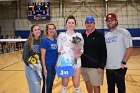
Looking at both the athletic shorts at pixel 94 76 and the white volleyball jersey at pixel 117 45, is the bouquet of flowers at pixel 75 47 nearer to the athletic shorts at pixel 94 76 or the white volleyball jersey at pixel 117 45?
the athletic shorts at pixel 94 76

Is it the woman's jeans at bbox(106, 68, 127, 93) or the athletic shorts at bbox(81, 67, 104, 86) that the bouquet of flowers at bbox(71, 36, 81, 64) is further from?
the woman's jeans at bbox(106, 68, 127, 93)

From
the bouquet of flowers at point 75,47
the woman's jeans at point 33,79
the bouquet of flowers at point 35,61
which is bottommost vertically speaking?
the woman's jeans at point 33,79

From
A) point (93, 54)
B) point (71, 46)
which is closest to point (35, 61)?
point (71, 46)

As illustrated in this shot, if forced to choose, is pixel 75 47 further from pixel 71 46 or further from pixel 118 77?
pixel 118 77

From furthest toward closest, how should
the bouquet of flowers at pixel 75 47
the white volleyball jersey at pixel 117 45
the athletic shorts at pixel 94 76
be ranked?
1. the athletic shorts at pixel 94 76
2. the white volleyball jersey at pixel 117 45
3. the bouquet of flowers at pixel 75 47

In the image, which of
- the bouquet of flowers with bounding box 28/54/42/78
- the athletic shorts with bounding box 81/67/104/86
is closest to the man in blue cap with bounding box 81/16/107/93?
the athletic shorts with bounding box 81/67/104/86

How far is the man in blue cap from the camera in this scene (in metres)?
3.72

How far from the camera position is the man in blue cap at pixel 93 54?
3721mm

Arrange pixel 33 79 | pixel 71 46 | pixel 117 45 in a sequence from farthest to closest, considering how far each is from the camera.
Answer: pixel 33 79
pixel 117 45
pixel 71 46

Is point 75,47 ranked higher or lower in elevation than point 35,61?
higher

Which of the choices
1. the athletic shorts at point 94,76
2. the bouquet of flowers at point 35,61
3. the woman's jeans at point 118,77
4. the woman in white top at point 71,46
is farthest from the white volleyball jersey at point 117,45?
the bouquet of flowers at point 35,61

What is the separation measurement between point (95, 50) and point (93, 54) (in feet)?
0.22

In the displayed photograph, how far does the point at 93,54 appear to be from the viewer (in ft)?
12.3

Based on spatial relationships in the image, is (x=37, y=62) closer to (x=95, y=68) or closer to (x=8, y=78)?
(x=95, y=68)
